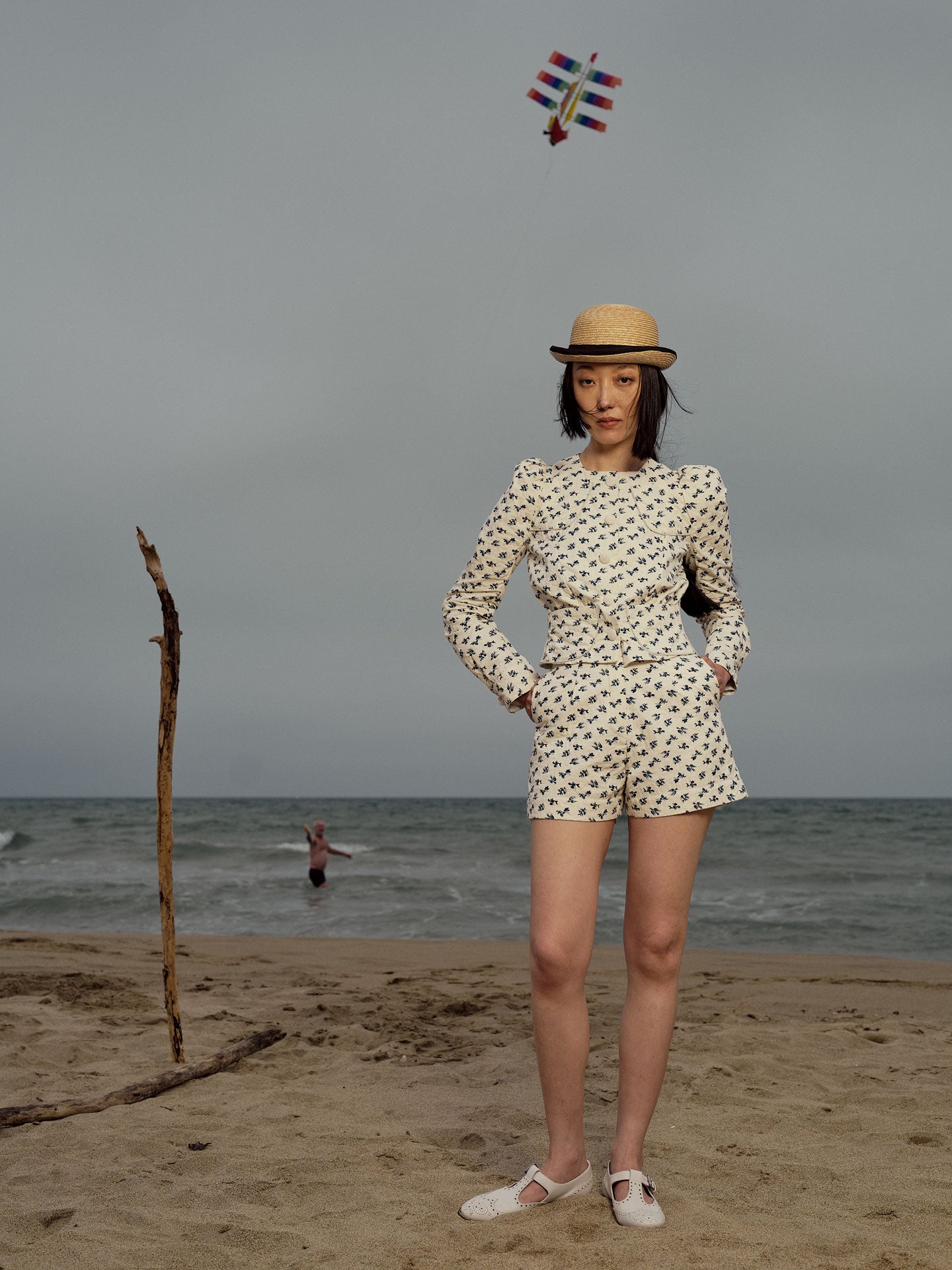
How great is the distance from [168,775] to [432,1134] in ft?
5.84

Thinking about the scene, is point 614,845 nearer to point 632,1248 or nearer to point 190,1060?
point 190,1060

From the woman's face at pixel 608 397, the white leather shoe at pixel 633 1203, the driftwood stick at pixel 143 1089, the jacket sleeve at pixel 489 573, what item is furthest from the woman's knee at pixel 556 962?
the driftwood stick at pixel 143 1089

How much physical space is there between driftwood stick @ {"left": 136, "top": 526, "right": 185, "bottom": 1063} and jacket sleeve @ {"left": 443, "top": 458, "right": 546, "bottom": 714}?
1.85 meters

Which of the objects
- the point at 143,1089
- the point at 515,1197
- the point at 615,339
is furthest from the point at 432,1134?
the point at 615,339

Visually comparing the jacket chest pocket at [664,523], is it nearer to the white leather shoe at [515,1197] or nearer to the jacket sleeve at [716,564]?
the jacket sleeve at [716,564]

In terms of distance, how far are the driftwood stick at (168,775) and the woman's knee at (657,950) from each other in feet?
7.54

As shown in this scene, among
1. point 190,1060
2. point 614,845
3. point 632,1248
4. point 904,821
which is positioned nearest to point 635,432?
point 632,1248

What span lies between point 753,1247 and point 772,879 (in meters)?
14.9

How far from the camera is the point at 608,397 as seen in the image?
257cm

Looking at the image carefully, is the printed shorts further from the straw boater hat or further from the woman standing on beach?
the straw boater hat

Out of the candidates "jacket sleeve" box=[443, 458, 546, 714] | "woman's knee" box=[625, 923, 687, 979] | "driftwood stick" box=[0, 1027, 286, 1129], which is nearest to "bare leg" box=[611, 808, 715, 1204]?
"woman's knee" box=[625, 923, 687, 979]

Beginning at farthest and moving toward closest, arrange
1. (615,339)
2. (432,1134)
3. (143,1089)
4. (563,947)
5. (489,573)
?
1. (143,1089)
2. (432,1134)
3. (489,573)
4. (615,339)
5. (563,947)

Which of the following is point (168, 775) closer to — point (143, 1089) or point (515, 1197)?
point (143, 1089)

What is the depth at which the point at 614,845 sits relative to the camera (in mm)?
21906
